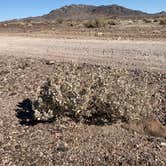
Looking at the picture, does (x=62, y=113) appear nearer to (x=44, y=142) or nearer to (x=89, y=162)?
(x=44, y=142)

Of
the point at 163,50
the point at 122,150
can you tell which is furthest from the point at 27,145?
the point at 163,50

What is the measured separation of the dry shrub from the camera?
8133mm

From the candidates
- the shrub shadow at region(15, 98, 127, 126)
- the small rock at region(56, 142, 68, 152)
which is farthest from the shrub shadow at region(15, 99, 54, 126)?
the small rock at region(56, 142, 68, 152)

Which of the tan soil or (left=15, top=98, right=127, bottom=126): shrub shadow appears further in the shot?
(left=15, top=98, right=127, bottom=126): shrub shadow

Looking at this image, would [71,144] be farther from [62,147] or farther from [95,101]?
[95,101]

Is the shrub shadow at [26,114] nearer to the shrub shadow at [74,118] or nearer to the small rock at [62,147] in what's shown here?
the shrub shadow at [74,118]

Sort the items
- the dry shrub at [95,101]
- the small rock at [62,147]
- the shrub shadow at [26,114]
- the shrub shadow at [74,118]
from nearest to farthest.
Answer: the small rock at [62,147] < the dry shrub at [95,101] < the shrub shadow at [74,118] < the shrub shadow at [26,114]

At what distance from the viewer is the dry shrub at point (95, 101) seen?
8133 millimetres

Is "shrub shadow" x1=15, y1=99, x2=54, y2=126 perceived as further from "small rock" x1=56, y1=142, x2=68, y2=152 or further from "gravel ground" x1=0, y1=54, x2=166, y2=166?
"small rock" x1=56, y1=142, x2=68, y2=152

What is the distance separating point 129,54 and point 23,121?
9039 mm

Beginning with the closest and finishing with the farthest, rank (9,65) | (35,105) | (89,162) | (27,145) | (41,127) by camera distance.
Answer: (89,162) → (27,145) → (41,127) → (35,105) → (9,65)

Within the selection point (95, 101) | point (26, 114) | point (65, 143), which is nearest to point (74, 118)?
point (95, 101)

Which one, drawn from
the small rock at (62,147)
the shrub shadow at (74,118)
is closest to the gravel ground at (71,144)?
the small rock at (62,147)

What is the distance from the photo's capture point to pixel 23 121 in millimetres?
8648
